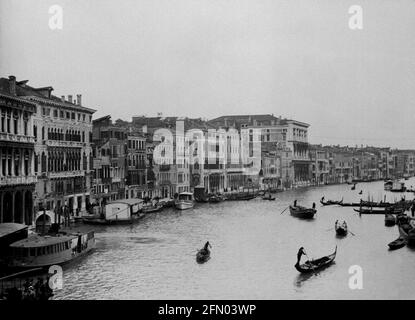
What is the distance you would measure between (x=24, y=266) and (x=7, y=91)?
329cm

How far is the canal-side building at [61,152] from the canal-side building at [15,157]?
1178mm

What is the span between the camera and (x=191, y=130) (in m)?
16.2

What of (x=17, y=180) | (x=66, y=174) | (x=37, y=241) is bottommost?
(x=37, y=241)

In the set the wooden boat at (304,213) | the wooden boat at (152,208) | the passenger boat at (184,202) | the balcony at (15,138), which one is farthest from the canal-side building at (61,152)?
the wooden boat at (304,213)

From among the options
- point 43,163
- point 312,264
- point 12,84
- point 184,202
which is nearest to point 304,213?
point 184,202

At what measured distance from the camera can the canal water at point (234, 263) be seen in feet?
23.2

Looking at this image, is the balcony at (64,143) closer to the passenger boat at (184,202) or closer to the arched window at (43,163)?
the arched window at (43,163)

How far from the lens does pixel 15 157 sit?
9.59 meters

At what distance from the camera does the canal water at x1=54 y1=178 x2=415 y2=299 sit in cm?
707

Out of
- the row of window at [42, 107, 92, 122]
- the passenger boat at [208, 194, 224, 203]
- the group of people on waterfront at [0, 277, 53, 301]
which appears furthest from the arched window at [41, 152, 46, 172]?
the passenger boat at [208, 194, 224, 203]

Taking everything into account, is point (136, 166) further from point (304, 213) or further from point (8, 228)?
point (8, 228)

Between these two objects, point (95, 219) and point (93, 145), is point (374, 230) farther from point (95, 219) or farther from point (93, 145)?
point (93, 145)

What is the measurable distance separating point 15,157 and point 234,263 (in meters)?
Answer: 4.00
